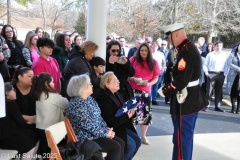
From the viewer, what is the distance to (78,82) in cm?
273

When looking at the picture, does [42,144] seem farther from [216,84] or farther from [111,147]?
[216,84]

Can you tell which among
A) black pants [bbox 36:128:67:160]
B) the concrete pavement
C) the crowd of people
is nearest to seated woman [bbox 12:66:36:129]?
the crowd of people

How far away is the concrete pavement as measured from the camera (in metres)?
3.56

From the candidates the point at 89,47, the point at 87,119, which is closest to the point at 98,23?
the point at 89,47

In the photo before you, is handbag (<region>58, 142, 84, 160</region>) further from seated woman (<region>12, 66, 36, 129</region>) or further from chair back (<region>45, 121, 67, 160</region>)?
seated woman (<region>12, 66, 36, 129</region>)

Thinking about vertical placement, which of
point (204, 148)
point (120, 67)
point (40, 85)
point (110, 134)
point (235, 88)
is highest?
point (120, 67)

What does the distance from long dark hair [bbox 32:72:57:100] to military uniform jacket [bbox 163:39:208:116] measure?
4.05 feet

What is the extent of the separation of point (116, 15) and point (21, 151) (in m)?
17.0

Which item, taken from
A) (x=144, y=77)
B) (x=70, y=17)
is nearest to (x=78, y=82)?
(x=144, y=77)

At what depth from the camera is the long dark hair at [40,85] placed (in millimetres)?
2775

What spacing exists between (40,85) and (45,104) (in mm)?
199

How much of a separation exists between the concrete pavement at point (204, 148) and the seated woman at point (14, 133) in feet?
4.57

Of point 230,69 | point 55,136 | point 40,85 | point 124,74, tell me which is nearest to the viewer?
point 55,136

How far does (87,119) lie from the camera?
260cm
